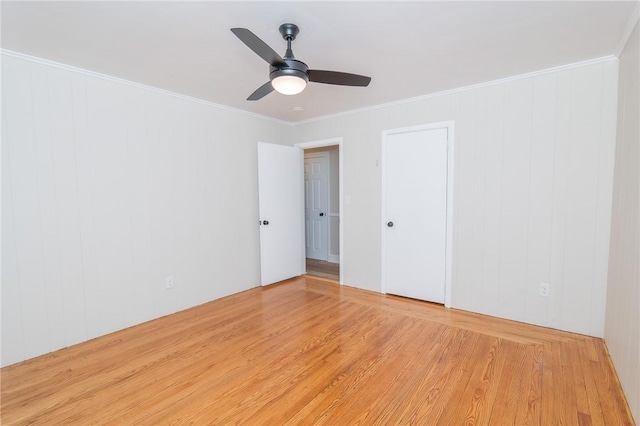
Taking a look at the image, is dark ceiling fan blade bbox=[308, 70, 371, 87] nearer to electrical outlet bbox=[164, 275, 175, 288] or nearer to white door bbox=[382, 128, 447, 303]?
white door bbox=[382, 128, 447, 303]

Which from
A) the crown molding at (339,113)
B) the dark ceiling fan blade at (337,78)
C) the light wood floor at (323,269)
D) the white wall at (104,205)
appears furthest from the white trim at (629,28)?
the light wood floor at (323,269)

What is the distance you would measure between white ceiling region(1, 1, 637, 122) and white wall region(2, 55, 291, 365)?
0.34 m

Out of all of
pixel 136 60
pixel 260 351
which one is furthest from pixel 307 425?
pixel 136 60

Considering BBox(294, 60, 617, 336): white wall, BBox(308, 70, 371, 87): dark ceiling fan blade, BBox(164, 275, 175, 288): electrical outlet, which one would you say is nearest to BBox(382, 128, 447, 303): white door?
BBox(294, 60, 617, 336): white wall

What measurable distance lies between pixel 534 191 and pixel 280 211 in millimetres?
3068

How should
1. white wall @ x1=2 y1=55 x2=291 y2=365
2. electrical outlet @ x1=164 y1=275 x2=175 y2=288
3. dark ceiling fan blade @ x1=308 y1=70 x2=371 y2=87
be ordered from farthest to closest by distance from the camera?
electrical outlet @ x1=164 y1=275 x2=175 y2=288, white wall @ x1=2 y1=55 x2=291 y2=365, dark ceiling fan blade @ x1=308 y1=70 x2=371 y2=87

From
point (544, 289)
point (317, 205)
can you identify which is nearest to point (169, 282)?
point (317, 205)

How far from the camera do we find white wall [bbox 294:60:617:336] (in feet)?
8.68

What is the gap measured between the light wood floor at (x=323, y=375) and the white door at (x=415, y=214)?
21.9 inches

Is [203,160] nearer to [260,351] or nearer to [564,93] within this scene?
[260,351]

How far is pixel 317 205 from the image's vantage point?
6.22 meters

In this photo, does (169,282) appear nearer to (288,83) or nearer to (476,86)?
(288,83)

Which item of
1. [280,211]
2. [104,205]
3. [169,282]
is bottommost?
[169,282]

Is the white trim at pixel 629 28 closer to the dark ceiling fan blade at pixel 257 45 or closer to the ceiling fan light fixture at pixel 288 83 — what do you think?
the ceiling fan light fixture at pixel 288 83
